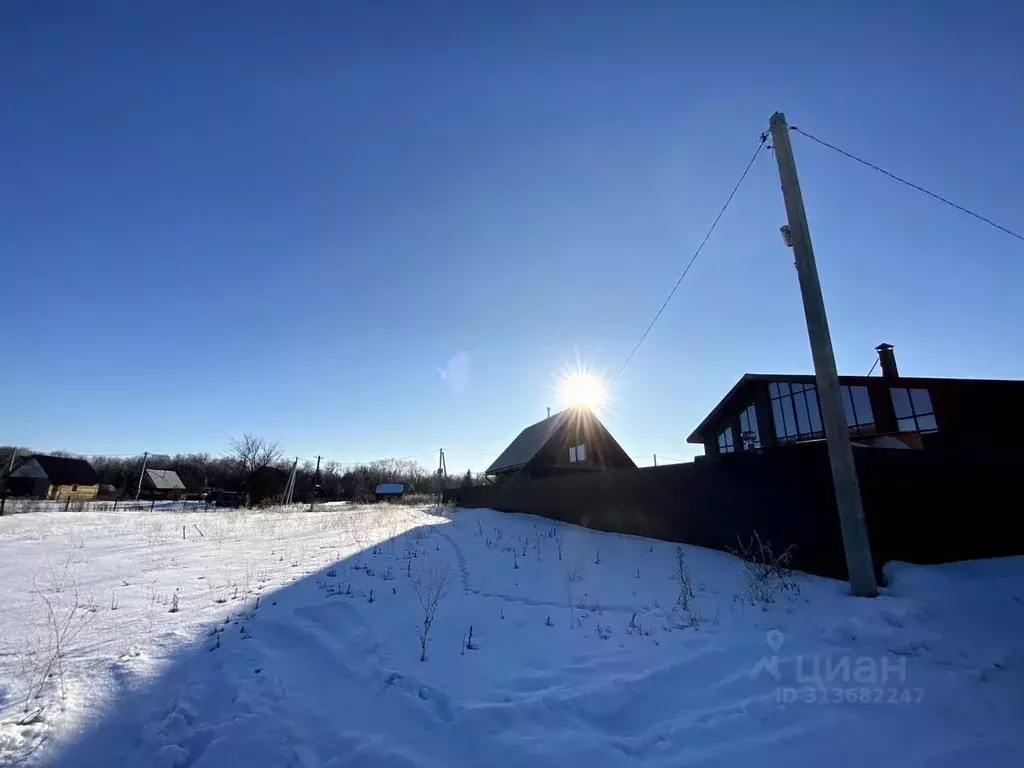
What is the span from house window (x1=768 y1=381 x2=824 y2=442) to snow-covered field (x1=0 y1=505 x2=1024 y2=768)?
12941 millimetres

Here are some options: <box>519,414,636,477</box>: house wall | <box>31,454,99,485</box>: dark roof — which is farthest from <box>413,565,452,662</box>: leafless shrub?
<box>31,454,99,485</box>: dark roof

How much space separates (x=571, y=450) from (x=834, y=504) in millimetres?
21050

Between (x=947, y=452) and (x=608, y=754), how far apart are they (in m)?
8.07

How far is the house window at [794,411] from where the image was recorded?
18859 millimetres

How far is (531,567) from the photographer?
875cm

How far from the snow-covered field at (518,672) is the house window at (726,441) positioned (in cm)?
1674

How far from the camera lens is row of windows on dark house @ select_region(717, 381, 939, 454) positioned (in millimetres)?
16969

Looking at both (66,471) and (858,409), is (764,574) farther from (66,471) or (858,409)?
(66,471)

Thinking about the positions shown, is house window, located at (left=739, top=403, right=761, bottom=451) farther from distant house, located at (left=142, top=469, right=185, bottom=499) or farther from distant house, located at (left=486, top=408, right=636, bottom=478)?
distant house, located at (left=142, top=469, right=185, bottom=499)

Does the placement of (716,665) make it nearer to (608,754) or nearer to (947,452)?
(608,754)

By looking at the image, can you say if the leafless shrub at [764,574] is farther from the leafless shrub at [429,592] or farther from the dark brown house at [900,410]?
the dark brown house at [900,410]

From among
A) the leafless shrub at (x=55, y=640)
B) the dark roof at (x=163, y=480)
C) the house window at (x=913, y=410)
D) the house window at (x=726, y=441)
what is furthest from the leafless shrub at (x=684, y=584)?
the dark roof at (x=163, y=480)

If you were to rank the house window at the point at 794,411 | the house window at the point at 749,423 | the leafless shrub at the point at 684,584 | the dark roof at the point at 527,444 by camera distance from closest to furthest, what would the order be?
the leafless shrub at the point at 684,584, the house window at the point at 794,411, the house window at the point at 749,423, the dark roof at the point at 527,444

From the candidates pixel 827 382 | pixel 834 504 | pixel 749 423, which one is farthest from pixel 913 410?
pixel 827 382
